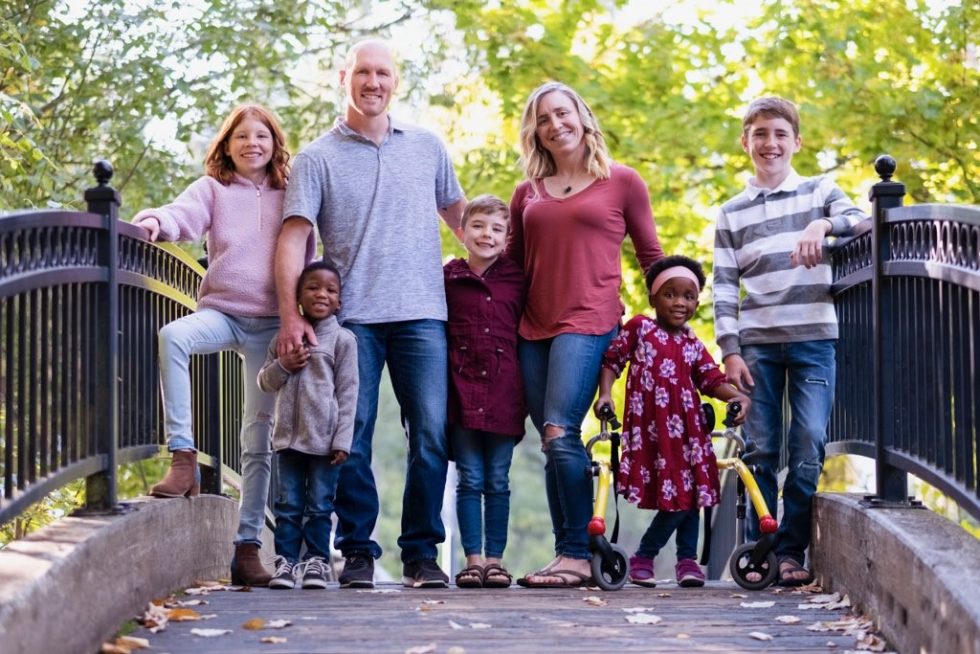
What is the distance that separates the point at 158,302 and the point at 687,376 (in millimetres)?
2310

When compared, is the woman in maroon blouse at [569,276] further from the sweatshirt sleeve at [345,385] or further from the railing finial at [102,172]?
the railing finial at [102,172]

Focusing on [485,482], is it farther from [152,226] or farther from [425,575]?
[152,226]

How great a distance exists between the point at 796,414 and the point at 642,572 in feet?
3.15

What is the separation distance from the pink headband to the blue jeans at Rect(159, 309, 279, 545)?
168cm

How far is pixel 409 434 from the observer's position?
20.6 ft

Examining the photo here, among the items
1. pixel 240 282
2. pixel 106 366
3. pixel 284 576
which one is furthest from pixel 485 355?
pixel 106 366

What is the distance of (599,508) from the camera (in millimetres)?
6031

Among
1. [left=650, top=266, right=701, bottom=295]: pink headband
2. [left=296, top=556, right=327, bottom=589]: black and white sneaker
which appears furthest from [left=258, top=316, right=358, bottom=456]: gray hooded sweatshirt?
[left=650, top=266, right=701, bottom=295]: pink headband

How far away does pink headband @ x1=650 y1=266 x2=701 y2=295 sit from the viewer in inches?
242

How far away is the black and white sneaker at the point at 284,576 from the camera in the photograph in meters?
6.02

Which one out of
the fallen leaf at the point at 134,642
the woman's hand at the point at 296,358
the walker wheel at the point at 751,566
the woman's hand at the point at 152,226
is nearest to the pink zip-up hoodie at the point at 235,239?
the woman's hand at the point at 152,226

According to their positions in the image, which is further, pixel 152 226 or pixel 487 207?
pixel 487 207

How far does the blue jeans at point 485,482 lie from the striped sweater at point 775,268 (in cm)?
111

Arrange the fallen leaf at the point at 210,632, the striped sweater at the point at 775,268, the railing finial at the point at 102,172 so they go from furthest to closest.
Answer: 1. the striped sweater at the point at 775,268
2. the railing finial at the point at 102,172
3. the fallen leaf at the point at 210,632
